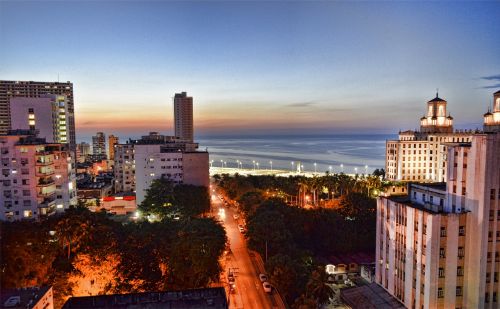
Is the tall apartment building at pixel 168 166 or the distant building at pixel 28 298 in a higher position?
the tall apartment building at pixel 168 166

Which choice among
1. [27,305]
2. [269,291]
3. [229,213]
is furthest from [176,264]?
[229,213]

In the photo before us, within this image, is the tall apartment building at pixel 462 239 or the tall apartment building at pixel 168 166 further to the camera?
the tall apartment building at pixel 168 166

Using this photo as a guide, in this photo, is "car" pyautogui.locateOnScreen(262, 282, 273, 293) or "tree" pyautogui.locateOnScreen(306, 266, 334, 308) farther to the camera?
"car" pyautogui.locateOnScreen(262, 282, 273, 293)

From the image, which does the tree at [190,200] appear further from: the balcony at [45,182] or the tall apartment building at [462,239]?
the tall apartment building at [462,239]

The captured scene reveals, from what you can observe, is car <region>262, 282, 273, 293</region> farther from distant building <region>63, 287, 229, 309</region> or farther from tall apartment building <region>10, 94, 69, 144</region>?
tall apartment building <region>10, 94, 69, 144</region>

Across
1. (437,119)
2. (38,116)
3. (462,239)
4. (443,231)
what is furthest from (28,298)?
(437,119)

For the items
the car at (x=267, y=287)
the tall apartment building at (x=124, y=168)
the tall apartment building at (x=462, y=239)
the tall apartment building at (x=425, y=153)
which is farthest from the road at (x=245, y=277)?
the tall apartment building at (x=425, y=153)

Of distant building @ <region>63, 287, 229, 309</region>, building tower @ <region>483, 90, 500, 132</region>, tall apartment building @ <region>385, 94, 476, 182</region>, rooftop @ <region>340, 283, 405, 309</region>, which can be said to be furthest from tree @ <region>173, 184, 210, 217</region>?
building tower @ <region>483, 90, 500, 132</region>
